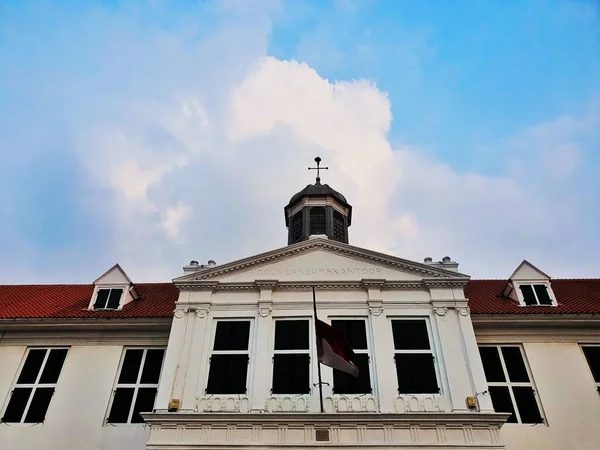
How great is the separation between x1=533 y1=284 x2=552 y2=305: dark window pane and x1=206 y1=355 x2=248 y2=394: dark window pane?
11.1 meters

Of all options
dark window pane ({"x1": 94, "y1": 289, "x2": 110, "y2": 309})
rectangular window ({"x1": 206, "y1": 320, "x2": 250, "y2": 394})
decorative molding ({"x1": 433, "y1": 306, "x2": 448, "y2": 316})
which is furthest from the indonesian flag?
dark window pane ({"x1": 94, "y1": 289, "x2": 110, "y2": 309})

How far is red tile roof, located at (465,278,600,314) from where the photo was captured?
54.1ft

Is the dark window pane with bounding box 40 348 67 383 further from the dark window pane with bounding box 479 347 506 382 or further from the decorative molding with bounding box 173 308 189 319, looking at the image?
the dark window pane with bounding box 479 347 506 382

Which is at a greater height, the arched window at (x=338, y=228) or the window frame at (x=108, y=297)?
the arched window at (x=338, y=228)

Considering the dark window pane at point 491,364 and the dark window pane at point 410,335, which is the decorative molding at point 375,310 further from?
the dark window pane at point 491,364

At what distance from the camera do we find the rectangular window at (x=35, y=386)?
49.6ft

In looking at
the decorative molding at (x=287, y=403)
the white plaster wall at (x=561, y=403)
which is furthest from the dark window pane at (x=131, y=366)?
the white plaster wall at (x=561, y=403)

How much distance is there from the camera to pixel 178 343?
14891 mm

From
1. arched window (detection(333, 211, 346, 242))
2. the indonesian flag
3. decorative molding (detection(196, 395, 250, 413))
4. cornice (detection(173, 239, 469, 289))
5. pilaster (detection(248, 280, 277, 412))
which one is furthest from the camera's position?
arched window (detection(333, 211, 346, 242))

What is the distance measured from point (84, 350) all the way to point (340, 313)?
911 cm

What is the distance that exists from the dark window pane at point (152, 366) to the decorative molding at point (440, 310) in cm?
947

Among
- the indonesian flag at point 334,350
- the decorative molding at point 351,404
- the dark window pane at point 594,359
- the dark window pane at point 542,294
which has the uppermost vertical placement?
the dark window pane at point 542,294

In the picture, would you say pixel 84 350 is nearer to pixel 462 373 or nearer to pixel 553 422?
pixel 462 373

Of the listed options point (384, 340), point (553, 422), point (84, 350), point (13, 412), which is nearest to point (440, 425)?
point (384, 340)
